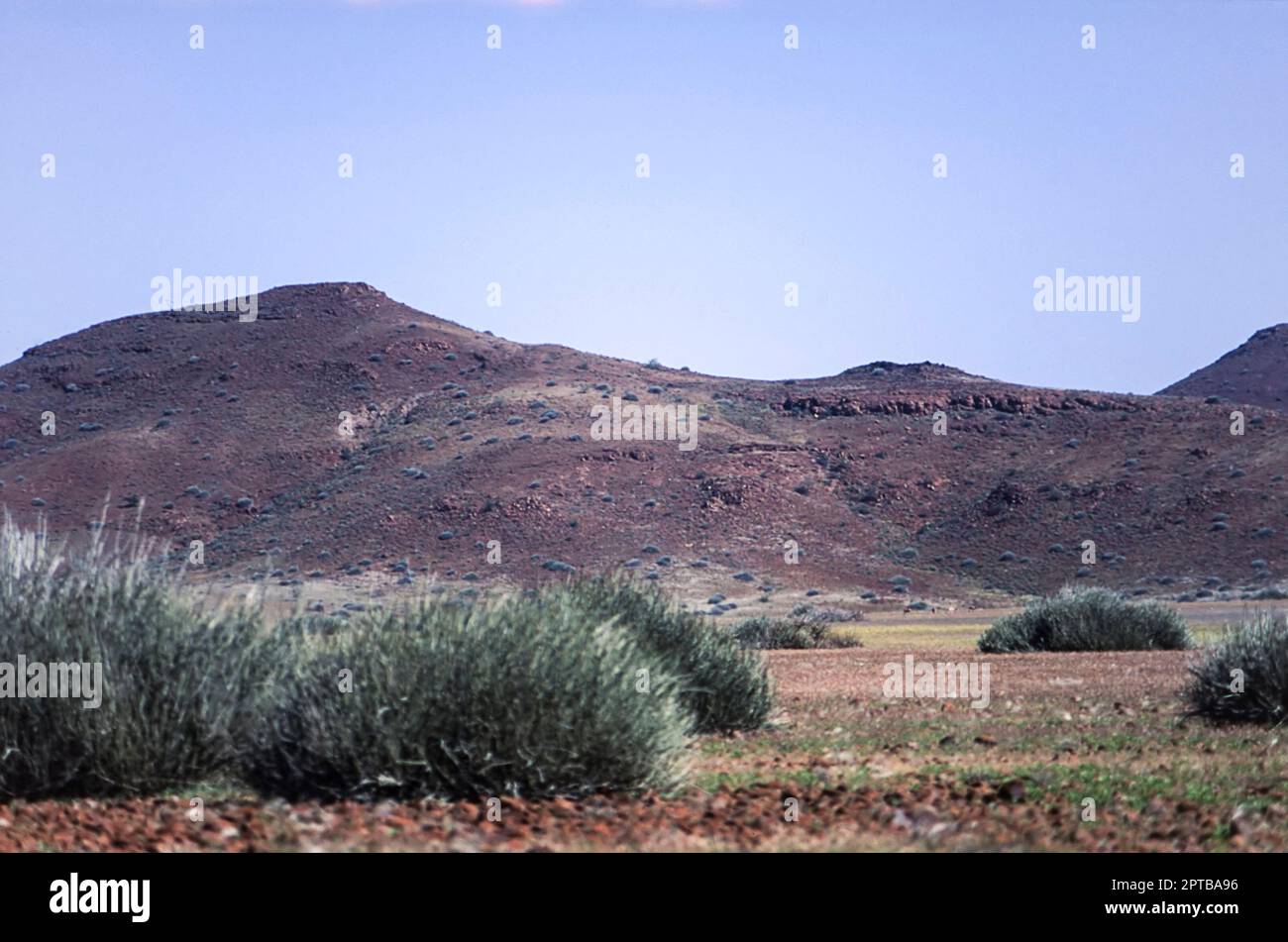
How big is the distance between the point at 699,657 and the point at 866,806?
5333 millimetres

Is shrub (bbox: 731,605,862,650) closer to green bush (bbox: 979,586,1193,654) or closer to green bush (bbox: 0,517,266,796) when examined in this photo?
green bush (bbox: 979,586,1193,654)

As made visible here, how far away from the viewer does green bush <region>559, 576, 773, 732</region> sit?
13.4 meters

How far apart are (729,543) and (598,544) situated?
539 cm

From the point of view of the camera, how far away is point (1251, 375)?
332 feet

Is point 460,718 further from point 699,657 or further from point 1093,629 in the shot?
point 1093,629

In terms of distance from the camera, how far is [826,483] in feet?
217

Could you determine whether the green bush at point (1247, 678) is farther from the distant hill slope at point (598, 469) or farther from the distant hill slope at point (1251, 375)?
the distant hill slope at point (1251, 375)

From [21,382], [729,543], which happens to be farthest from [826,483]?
[21,382]

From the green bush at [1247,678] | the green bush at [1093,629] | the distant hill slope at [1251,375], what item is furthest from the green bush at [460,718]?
the distant hill slope at [1251,375]

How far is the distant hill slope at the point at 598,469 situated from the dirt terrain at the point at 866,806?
3919cm

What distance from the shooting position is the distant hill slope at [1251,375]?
97375 millimetres

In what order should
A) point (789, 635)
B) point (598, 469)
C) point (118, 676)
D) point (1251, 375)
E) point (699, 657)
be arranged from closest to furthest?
point (118, 676) < point (699, 657) < point (789, 635) < point (598, 469) < point (1251, 375)

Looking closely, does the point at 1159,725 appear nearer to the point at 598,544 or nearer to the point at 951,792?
the point at 951,792

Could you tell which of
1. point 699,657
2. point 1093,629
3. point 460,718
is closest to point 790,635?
point 1093,629
